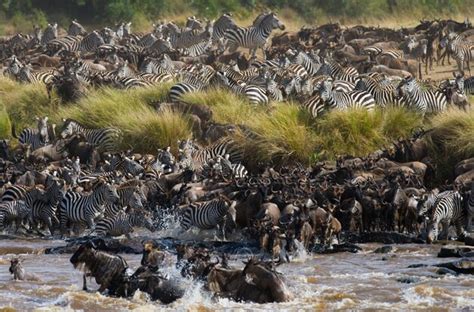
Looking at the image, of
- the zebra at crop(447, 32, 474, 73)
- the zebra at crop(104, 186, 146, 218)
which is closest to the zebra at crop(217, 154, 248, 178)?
the zebra at crop(104, 186, 146, 218)

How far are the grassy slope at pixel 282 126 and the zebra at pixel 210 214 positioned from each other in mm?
3947

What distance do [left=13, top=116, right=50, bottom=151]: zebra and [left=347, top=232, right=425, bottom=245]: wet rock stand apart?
853cm

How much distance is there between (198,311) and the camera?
12.0 m

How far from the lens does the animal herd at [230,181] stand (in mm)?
14508

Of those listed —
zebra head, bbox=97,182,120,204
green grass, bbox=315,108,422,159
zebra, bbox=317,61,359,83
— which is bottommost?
zebra head, bbox=97,182,120,204

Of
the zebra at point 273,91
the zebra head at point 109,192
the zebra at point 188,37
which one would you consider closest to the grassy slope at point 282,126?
the zebra at point 273,91

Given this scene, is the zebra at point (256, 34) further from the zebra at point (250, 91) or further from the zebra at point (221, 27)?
the zebra at point (250, 91)

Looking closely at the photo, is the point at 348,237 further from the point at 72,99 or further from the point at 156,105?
the point at 72,99

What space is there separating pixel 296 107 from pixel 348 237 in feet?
20.5

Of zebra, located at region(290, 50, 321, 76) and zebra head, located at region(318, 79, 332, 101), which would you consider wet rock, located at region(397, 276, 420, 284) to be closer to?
zebra head, located at region(318, 79, 332, 101)

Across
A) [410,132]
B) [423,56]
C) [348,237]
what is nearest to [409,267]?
[348,237]

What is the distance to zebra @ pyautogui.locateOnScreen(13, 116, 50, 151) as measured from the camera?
2280cm

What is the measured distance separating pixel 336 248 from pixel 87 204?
402cm

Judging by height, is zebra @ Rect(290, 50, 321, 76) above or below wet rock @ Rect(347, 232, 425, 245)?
above
